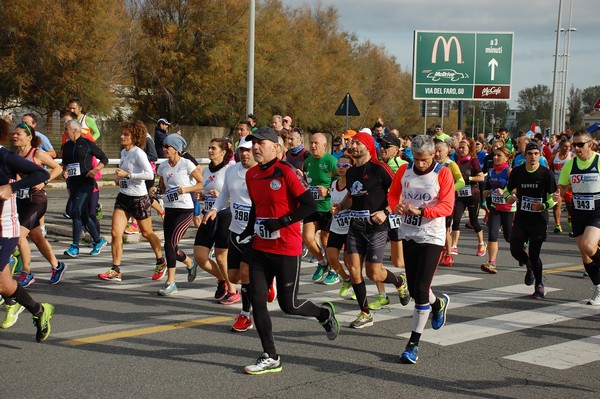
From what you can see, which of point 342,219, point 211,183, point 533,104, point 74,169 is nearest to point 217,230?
point 211,183

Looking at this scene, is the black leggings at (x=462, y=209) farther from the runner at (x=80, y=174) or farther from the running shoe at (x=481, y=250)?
the runner at (x=80, y=174)

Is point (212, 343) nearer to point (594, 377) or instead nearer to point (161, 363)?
point (161, 363)

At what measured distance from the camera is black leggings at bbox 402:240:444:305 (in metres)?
6.90

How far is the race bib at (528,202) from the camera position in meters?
9.85

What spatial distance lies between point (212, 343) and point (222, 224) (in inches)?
76.3

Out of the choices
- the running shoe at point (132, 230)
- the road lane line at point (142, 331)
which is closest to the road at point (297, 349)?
the road lane line at point (142, 331)

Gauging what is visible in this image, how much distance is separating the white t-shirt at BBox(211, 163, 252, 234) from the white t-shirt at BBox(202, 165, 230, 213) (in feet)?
2.79

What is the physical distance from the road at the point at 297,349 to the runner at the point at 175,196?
434 mm

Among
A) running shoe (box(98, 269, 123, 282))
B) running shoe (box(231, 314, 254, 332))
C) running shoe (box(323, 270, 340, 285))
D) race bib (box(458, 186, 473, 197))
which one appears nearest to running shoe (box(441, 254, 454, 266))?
race bib (box(458, 186, 473, 197))

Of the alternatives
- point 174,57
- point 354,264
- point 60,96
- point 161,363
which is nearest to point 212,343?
point 161,363

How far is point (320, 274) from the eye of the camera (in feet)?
35.0

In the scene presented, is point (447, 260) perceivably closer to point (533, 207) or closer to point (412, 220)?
point (533, 207)

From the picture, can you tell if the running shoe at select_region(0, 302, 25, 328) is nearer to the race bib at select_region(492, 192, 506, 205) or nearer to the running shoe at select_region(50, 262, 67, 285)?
the running shoe at select_region(50, 262, 67, 285)

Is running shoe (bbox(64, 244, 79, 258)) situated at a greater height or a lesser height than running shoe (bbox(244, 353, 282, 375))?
lesser
